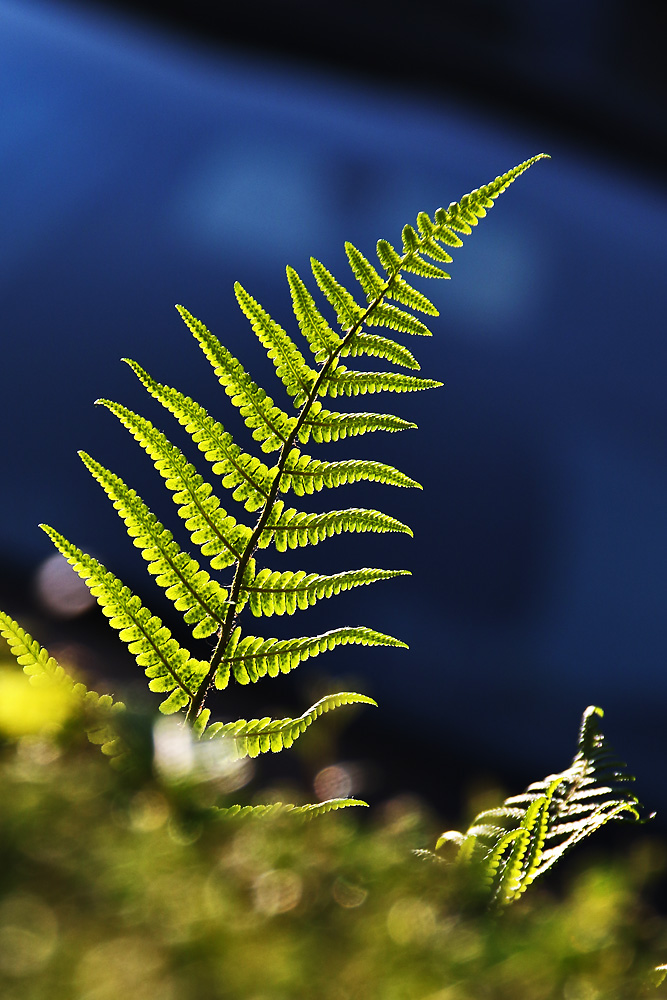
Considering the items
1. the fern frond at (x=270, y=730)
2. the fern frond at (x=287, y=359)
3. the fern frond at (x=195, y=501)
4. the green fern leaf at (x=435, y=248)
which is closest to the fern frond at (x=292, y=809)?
the fern frond at (x=270, y=730)

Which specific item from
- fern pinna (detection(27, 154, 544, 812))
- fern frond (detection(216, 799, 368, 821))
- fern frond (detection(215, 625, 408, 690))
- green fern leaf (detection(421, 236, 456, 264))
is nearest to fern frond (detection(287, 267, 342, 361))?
fern pinna (detection(27, 154, 544, 812))

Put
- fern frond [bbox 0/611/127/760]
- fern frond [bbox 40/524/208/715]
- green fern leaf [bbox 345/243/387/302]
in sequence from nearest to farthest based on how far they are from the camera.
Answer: fern frond [bbox 0/611/127/760], fern frond [bbox 40/524/208/715], green fern leaf [bbox 345/243/387/302]

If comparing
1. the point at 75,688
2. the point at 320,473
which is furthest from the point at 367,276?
the point at 75,688

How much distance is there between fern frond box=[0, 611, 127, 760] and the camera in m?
0.35

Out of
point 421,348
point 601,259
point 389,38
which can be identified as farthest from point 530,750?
point 389,38

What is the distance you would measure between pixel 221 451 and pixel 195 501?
0.14 feet

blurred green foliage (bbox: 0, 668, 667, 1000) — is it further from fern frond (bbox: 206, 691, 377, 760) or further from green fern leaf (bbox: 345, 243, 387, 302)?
green fern leaf (bbox: 345, 243, 387, 302)

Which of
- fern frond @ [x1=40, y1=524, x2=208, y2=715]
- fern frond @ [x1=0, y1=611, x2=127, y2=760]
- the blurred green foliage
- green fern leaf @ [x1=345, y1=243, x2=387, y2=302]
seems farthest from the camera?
green fern leaf @ [x1=345, y1=243, x2=387, y2=302]

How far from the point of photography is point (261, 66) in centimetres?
495

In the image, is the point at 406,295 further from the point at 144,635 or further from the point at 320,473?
the point at 144,635

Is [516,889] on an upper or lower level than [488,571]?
lower

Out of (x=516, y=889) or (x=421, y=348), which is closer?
(x=516, y=889)

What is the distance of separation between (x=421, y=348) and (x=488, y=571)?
1.26 metres

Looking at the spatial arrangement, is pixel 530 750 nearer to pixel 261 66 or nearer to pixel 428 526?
pixel 428 526
